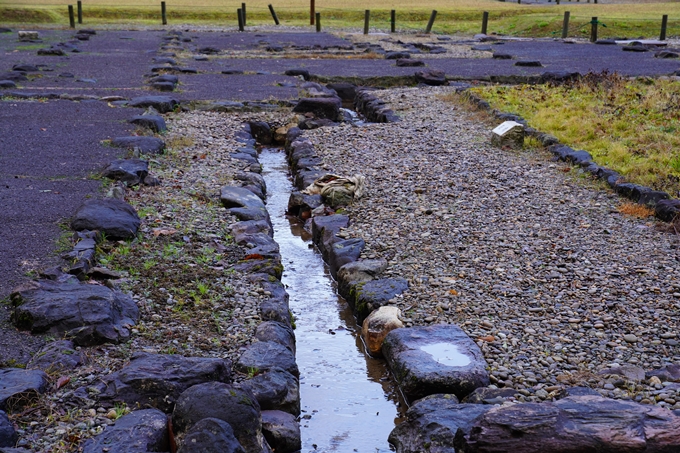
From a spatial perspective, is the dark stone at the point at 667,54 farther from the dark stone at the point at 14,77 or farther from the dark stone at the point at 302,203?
the dark stone at the point at 14,77

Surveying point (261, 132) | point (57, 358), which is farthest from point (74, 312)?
point (261, 132)

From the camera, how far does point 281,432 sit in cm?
494

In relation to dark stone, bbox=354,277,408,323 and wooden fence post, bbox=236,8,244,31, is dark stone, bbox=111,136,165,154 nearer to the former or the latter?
dark stone, bbox=354,277,408,323

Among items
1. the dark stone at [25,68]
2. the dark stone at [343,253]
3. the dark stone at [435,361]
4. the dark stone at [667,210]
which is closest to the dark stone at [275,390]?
the dark stone at [435,361]

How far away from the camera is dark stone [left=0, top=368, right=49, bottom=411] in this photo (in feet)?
15.0

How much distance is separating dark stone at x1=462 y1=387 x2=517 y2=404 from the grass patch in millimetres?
5301

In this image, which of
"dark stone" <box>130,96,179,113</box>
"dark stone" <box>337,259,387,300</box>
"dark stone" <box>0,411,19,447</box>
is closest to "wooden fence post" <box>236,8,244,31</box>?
"dark stone" <box>130,96,179,113</box>

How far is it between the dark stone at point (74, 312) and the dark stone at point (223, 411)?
1.34 m

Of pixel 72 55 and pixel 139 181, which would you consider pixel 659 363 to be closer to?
pixel 139 181

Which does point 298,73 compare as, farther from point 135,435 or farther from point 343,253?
point 135,435

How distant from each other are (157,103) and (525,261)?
380 inches

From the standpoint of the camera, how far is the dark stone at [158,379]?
4.79 m

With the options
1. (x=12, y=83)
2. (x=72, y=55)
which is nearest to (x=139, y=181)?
(x=12, y=83)

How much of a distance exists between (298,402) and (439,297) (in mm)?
2066
